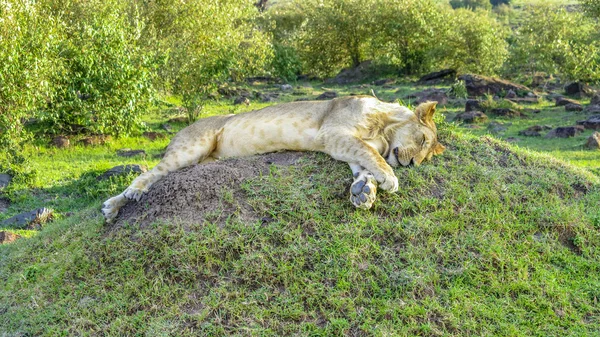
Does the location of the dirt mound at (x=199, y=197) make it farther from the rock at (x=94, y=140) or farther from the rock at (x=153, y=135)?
the rock at (x=153, y=135)

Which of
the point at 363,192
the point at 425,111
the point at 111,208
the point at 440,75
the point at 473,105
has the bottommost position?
the point at 440,75

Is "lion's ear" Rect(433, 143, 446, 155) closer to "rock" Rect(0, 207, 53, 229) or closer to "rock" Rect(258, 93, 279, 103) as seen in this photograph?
"rock" Rect(0, 207, 53, 229)

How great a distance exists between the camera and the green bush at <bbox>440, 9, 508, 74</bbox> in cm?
2756

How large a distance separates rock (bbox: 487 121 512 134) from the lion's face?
10.3 m

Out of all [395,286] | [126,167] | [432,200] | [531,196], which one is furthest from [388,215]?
[126,167]

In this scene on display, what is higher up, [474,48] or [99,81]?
[99,81]

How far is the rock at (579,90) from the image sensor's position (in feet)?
73.2

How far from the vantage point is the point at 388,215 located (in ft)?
18.6

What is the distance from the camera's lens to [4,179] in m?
10.9

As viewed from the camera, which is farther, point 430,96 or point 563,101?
point 430,96

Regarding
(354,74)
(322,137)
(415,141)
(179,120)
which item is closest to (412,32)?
(354,74)

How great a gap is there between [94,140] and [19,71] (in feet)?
10.9

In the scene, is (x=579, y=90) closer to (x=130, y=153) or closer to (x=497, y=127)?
(x=497, y=127)

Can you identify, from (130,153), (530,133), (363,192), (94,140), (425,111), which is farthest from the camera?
(530,133)
